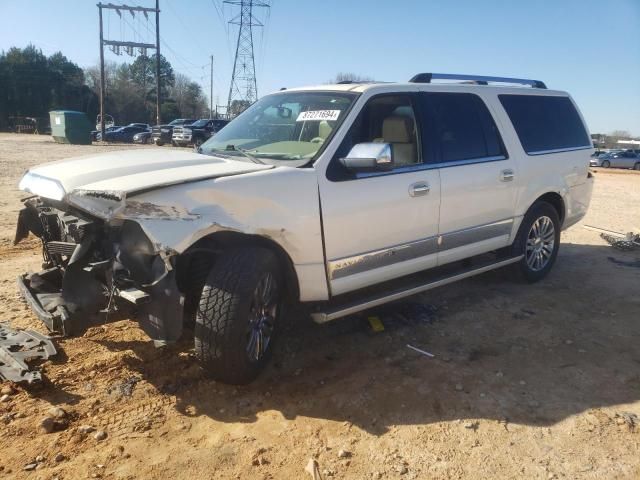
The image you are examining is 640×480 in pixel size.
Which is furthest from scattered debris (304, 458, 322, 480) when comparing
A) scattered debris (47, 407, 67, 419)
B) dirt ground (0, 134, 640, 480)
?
scattered debris (47, 407, 67, 419)

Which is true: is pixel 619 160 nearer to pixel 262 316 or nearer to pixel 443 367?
pixel 443 367

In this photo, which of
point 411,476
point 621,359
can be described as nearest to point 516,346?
point 621,359

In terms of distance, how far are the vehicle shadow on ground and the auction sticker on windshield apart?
172 cm

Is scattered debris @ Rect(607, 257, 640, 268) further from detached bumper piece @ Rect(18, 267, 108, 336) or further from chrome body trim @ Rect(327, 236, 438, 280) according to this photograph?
detached bumper piece @ Rect(18, 267, 108, 336)

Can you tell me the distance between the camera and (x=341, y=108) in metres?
4.08

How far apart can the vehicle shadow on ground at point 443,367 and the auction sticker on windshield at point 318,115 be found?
172cm

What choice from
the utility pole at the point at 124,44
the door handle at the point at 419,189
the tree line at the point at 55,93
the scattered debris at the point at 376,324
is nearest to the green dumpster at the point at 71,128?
the utility pole at the point at 124,44

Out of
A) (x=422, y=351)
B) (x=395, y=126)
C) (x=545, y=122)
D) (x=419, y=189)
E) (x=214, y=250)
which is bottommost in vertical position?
(x=422, y=351)

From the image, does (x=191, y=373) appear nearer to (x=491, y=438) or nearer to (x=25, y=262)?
(x=491, y=438)

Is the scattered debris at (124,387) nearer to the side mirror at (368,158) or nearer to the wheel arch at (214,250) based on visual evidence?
the wheel arch at (214,250)

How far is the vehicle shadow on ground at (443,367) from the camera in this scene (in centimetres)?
332

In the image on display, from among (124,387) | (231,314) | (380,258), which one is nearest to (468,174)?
(380,258)

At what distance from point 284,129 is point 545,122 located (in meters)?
3.10

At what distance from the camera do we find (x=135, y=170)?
11.2ft
